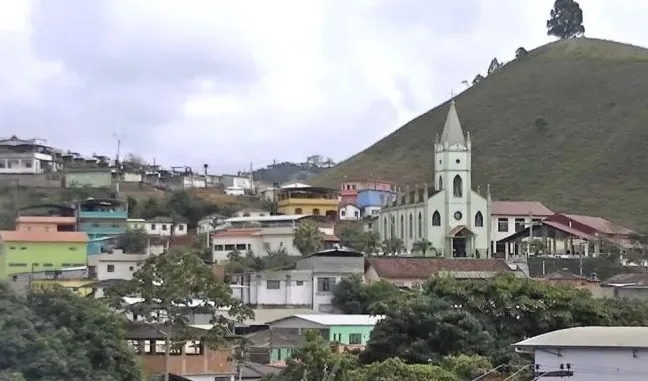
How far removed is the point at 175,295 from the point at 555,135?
6645 centimetres

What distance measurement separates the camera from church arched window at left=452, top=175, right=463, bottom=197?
66.4 metres

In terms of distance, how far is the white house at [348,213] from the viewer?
247 ft

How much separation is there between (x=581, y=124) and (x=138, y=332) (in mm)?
67722

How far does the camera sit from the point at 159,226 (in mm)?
65125

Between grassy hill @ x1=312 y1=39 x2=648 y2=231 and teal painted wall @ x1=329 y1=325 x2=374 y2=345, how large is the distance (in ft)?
112

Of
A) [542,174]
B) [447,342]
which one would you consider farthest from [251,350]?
[542,174]

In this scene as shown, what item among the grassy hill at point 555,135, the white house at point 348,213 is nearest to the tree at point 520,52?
the grassy hill at point 555,135

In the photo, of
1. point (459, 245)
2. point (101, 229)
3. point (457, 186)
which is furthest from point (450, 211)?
point (101, 229)

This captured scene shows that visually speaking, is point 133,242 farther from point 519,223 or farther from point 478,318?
point 478,318

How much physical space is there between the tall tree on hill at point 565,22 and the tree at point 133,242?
66.6 m

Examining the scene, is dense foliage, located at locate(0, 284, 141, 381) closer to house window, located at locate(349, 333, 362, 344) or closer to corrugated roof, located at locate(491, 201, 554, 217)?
house window, located at locate(349, 333, 362, 344)

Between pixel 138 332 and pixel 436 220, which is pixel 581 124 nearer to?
pixel 436 220

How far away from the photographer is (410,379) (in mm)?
23781

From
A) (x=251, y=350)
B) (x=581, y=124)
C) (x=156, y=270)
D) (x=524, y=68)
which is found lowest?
(x=251, y=350)
